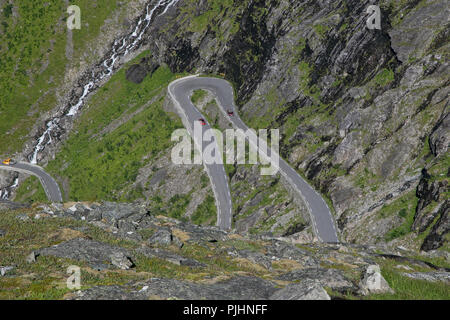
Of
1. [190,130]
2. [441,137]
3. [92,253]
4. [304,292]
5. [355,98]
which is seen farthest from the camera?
[190,130]

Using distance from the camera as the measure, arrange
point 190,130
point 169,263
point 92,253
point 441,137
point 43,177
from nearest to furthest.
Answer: point 92,253
point 169,263
point 441,137
point 190,130
point 43,177

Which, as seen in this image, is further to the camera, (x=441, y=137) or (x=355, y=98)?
(x=355, y=98)

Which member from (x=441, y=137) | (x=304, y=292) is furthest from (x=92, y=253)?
(x=441, y=137)

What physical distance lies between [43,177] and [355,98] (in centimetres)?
6778

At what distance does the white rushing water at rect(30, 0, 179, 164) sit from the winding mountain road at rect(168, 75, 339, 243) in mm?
26558

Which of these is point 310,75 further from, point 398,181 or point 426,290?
point 426,290

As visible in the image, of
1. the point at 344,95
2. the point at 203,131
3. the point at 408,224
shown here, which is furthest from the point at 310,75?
the point at 408,224

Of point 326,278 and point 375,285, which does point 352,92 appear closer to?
point 326,278

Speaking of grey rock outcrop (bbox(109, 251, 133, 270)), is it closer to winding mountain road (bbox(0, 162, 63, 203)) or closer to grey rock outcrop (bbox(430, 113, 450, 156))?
grey rock outcrop (bbox(430, 113, 450, 156))

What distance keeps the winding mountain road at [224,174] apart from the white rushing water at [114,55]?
26.6 m

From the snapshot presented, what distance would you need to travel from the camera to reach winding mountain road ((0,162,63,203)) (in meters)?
80.9

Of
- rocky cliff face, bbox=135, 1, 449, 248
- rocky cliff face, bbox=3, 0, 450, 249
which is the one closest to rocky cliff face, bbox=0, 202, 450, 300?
rocky cliff face, bbox=3, 0, 450, 249

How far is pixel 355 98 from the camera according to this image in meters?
60.8

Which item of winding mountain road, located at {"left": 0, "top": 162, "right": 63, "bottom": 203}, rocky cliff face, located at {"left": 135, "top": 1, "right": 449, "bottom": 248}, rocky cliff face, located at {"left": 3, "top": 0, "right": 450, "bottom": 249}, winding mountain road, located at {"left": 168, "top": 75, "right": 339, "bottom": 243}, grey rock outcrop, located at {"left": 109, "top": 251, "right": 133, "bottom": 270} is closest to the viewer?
grey rock outcrop, located at {"left": 109, "top": 251, "right": 133, "bottom": 270}
